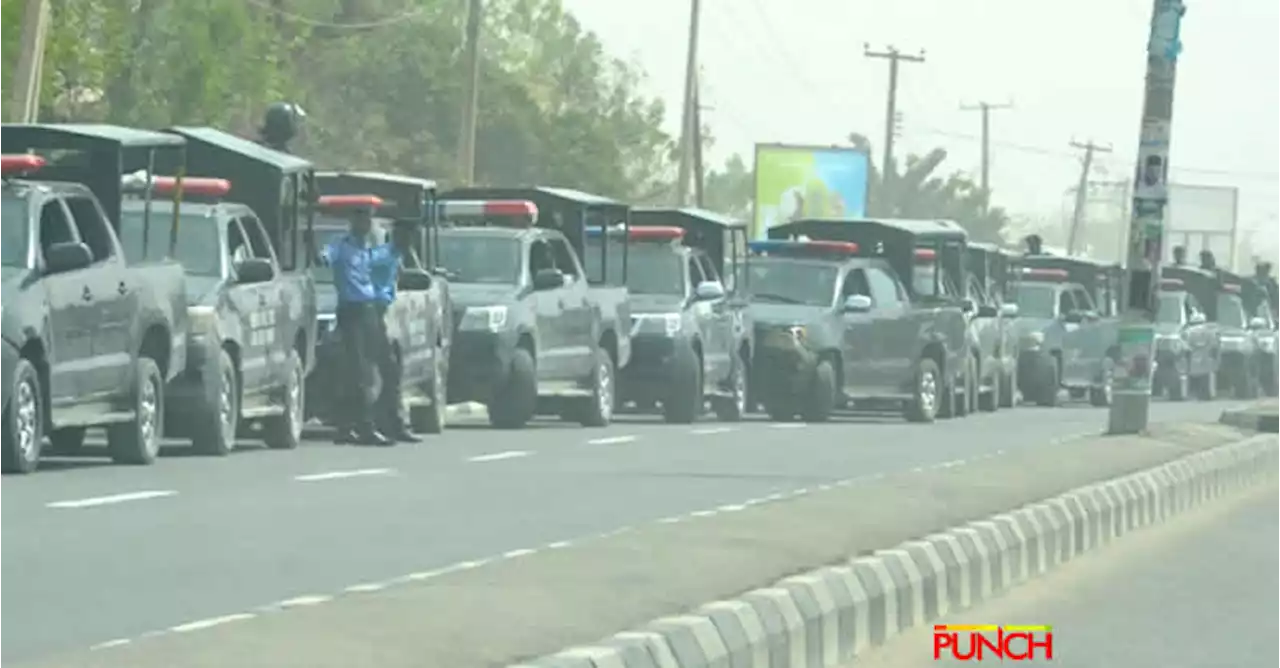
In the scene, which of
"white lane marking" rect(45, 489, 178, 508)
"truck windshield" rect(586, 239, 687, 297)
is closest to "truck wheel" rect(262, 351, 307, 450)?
"white lane marking" rect(45, 489, 178, 508)

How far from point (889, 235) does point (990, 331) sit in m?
3.59

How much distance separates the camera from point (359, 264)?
81.8ft

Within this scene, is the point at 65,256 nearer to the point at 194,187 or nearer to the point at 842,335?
the point at 194,187

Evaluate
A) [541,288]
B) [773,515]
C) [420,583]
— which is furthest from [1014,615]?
[541,288]

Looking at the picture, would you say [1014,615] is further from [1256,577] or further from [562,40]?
[562,40]

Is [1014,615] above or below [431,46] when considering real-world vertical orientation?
below

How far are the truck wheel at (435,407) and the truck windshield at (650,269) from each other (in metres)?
6.39

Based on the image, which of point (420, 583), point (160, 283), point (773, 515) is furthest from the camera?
point (160, 283)

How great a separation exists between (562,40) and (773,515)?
113 m

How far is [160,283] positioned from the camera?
21781 mm

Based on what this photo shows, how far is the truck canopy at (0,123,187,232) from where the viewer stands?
22.3 meters

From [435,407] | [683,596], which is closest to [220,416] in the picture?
[435,407]

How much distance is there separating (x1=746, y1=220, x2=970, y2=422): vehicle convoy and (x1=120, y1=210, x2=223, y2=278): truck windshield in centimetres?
1363

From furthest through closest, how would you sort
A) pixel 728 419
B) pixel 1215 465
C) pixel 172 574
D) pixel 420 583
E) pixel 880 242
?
pixel 880 242, pixel 728 419, pixel 1215 465, pixel 172 574, pixel 420 583
